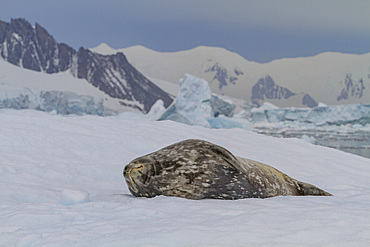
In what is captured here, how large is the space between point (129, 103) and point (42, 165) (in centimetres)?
9002

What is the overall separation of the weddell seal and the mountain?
88.4 metres

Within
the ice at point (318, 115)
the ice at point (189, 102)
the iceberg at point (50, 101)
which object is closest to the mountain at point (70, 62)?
the iceberg at point (50, 101)

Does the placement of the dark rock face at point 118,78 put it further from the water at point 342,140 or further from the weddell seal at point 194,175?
the weddell seal at point 194,175

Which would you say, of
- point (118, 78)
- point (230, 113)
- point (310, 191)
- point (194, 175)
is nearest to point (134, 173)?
point (194, 175)

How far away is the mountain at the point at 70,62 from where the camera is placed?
8962 cm

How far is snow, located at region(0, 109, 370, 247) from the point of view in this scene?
54.1 inches

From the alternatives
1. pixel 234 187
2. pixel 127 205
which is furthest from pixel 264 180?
pixel 127 205

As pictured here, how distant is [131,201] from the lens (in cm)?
223

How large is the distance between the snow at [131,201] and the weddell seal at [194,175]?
17cm

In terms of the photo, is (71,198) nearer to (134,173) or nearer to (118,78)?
(134,173)

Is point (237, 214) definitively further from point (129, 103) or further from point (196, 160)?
point (129, 103)

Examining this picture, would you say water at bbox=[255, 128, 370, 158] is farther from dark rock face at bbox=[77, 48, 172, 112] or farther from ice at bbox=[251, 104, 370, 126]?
dark rock face at bbox=[77, 48, 172, 112]

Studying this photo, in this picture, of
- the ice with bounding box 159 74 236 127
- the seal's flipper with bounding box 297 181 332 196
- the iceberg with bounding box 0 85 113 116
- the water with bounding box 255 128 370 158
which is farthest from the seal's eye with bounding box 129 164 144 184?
the iceberg with bounding box 0 85 113 116

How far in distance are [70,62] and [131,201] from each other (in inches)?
4122
